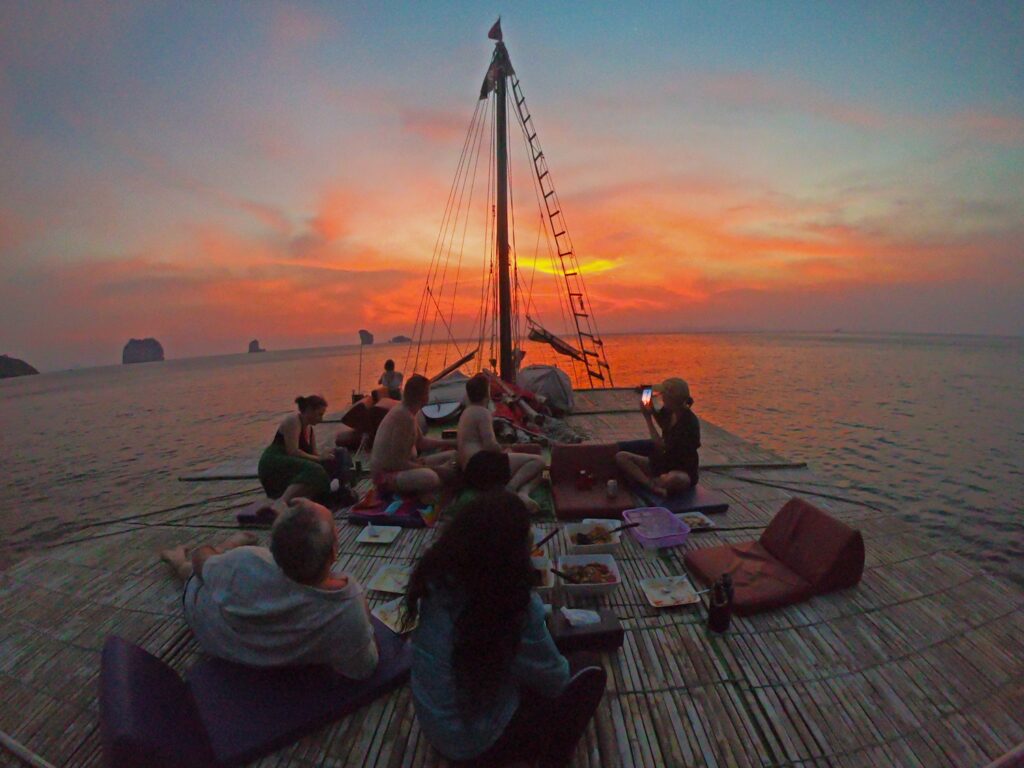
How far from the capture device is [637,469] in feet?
24.3

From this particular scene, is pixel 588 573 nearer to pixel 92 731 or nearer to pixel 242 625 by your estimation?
pixel 242 625

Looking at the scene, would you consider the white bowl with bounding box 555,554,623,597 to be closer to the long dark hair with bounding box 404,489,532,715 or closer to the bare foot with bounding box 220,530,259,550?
the long dark hair with bounding box 404,489,532,715

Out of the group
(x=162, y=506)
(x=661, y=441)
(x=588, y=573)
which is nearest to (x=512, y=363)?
(x=661, y=441)

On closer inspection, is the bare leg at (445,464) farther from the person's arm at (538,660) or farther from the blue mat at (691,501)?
the person's arm at (538,660)

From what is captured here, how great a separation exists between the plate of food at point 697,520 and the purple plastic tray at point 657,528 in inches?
14.9

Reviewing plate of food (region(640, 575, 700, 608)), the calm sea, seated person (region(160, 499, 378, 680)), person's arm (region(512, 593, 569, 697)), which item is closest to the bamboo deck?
plate of food (region(640, 575, 700, 608))

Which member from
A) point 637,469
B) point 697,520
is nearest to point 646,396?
point 637,469

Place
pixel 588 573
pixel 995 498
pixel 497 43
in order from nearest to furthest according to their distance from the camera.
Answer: pixel 588 573
pixel 995 498
pixel 497 43

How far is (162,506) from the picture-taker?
27.9ft

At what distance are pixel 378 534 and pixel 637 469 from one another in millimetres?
4121

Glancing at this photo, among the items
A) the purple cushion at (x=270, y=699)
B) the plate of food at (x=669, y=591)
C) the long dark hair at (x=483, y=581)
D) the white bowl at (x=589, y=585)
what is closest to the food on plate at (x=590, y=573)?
the white bowl at (x=589, y=585)

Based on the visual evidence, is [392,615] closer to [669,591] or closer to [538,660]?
[538,660]

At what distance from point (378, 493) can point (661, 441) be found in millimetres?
4797

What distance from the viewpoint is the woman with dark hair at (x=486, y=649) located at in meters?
2.21
